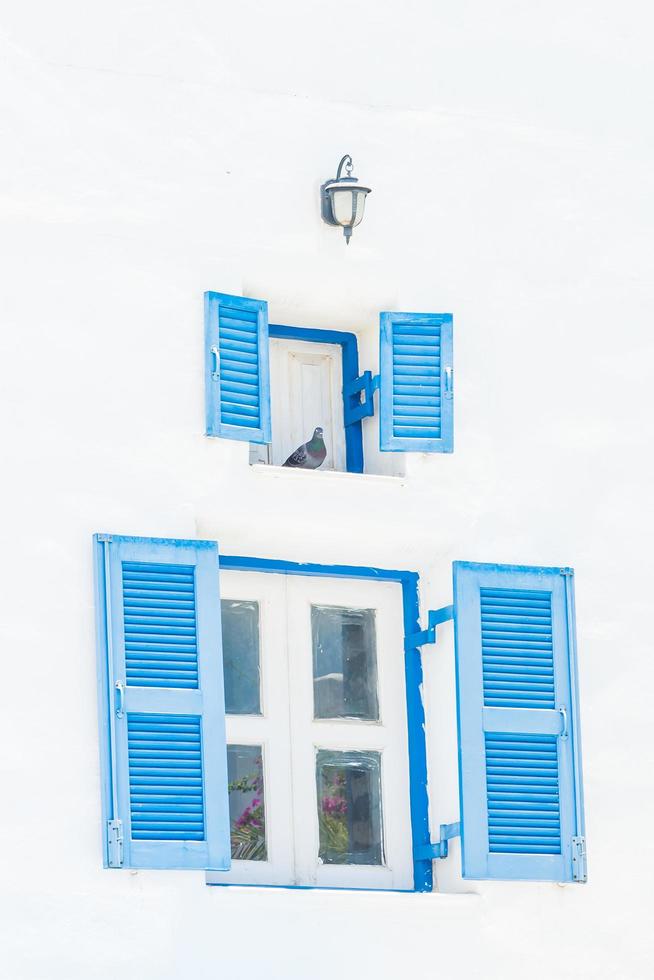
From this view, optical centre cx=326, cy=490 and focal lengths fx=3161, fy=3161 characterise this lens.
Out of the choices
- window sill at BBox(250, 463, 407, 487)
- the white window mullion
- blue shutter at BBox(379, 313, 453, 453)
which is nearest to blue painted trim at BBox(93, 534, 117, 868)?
window sill at BBox(250, 463, 407, 487)

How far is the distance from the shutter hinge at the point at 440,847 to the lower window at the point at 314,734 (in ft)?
0.18

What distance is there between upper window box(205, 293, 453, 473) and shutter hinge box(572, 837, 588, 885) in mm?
1548

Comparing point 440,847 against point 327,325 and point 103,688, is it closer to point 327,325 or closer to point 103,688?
point 103,688

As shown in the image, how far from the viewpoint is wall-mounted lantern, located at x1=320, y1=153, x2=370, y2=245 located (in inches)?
464

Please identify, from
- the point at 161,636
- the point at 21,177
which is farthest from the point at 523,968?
the point at 21,177

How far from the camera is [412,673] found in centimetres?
1185

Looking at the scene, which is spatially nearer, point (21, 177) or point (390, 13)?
point (21, 177)

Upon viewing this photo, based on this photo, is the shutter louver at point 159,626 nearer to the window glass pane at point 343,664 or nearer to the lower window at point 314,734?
the lower window at point 314,734

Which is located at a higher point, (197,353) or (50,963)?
(197,353)

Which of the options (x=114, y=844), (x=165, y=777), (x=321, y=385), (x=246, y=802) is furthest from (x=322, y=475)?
(x=114, y=844)

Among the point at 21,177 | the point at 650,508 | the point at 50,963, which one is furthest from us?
the point at 650,508

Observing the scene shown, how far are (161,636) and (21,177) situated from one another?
1.73 metres

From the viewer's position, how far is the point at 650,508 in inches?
480

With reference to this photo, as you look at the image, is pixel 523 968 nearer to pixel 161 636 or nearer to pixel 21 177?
pixel 161 636
